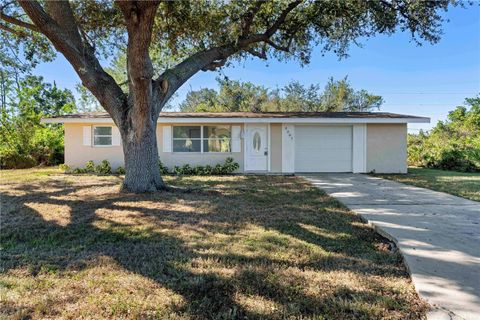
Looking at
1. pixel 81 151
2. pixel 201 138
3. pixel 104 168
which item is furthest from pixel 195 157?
pixel 81 151

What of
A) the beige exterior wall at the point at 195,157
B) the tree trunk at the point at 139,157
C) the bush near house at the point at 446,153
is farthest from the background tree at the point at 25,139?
the bush near house at the point at 446,153

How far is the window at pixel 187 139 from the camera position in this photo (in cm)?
1360

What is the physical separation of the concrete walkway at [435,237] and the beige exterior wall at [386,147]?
19.1ft

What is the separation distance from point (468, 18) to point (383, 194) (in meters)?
7.80

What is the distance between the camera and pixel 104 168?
1322cm

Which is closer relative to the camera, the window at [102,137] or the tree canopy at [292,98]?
the window at [102,137]

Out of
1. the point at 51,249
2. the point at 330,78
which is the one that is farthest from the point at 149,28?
the point at 330,78

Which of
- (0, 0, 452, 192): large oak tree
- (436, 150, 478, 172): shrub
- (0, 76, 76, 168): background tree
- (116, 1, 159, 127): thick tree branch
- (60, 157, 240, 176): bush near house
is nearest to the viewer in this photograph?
(116, 1, 159, 127): thick tree branch

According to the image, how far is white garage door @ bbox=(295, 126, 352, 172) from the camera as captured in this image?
13.7 metres

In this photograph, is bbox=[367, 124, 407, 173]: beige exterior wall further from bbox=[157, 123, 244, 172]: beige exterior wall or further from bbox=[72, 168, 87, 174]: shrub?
bbox=[72, 168, 87, 174]: shrub

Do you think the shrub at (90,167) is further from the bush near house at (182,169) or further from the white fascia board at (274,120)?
the white fascia board at (274,120)

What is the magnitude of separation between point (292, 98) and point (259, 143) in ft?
72.0

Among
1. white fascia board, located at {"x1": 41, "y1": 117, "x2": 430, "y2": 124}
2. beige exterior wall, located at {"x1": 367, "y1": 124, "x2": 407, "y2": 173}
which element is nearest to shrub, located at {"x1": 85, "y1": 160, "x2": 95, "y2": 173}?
white fascia board, located at {"x1": 41, "y1": 117, "x2": 430, "y2": 124}

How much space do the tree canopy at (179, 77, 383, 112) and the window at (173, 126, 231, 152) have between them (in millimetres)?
18403
